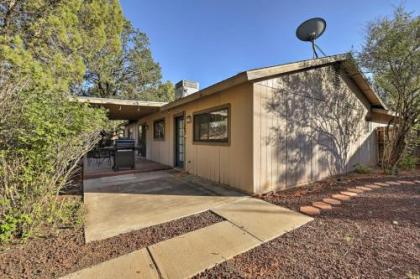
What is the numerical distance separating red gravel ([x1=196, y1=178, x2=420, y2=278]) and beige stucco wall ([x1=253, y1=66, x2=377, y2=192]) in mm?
1542

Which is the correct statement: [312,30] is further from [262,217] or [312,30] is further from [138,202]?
[138,202]

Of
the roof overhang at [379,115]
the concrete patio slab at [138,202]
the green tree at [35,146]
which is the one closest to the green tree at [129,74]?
the concrete patio slab at [138,202]

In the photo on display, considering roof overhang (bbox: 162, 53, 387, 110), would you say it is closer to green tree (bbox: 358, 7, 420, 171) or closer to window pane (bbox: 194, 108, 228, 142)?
green tree (bbox: 358, 7, 420, 171)

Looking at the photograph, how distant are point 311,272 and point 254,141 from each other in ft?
8.89

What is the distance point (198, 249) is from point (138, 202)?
6.79 ft

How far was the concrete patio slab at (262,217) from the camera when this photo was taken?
9.05ft

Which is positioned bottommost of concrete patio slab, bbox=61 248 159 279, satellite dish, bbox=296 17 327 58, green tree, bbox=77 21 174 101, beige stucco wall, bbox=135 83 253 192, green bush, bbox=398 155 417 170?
concrete patio slab, bbox=61 248 159 279

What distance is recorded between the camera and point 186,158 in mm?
6992

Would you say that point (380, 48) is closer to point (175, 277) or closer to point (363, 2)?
point (363, 2)

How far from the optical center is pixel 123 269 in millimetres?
1990

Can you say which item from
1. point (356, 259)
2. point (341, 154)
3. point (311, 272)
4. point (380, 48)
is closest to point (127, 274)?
point (311, 272)

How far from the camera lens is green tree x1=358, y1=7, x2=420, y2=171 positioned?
5.72 m

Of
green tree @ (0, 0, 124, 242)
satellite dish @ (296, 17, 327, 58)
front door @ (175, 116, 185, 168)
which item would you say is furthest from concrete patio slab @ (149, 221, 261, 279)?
satellite dish @ (296, 17, 327, 58)

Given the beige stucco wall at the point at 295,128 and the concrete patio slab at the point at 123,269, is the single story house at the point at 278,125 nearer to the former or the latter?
the beige stucco wall at the point at 295,128
